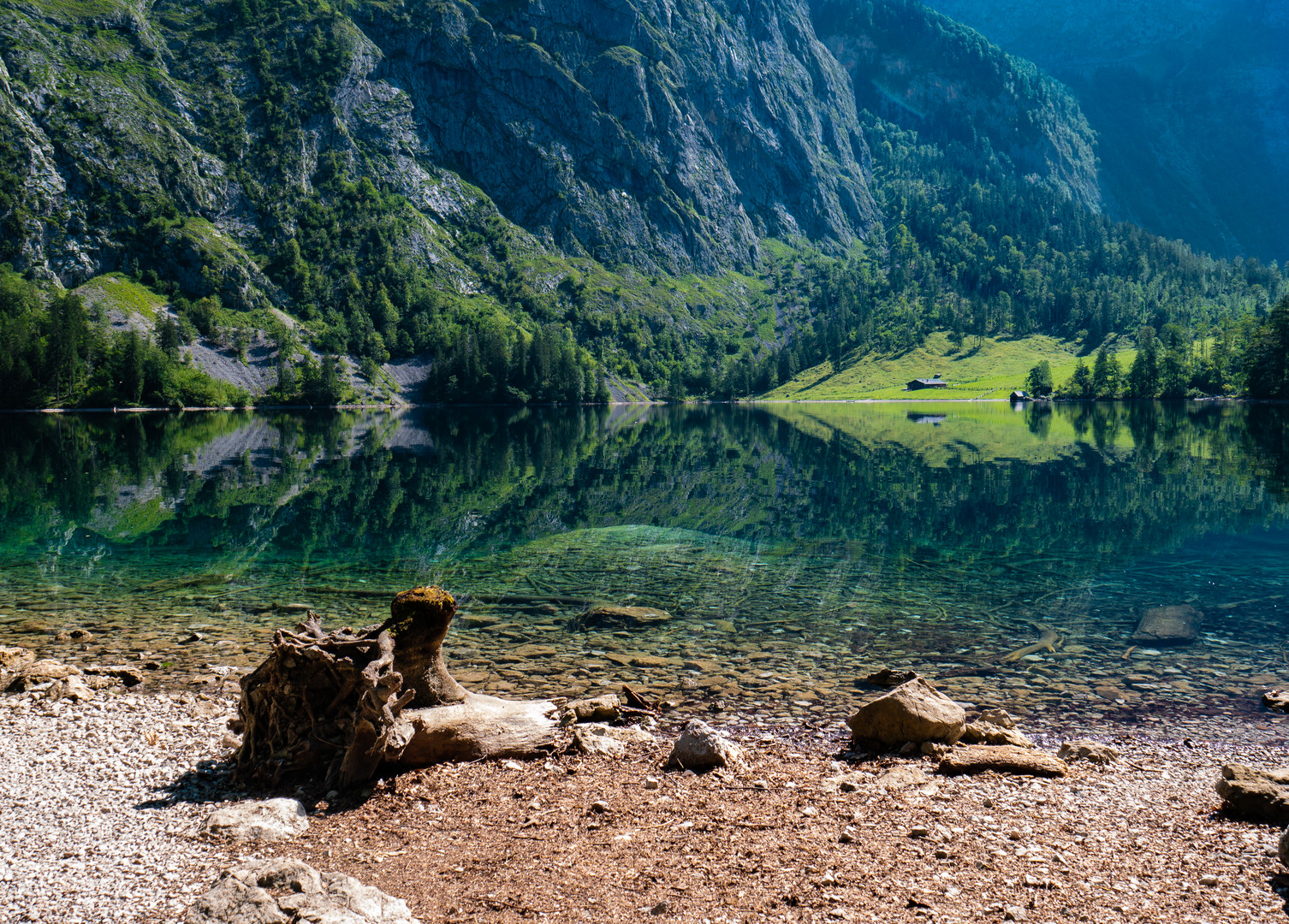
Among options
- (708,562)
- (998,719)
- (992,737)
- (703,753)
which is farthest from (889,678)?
(708,562)

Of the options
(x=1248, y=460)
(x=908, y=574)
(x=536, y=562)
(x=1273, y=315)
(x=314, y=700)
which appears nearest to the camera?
(x=314, y=700)

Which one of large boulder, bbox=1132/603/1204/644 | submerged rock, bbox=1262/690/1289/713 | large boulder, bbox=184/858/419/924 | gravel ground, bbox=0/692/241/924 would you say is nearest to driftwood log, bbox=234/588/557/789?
gravel ground, bbox=0/692/241/924

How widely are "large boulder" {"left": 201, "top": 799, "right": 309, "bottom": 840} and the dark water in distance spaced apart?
7.23 meters

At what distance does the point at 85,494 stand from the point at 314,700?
46577 mm

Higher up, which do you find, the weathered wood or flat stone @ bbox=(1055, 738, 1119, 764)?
the weathered wood

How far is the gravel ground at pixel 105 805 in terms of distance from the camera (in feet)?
28.3

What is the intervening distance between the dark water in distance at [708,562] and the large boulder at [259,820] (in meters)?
7.23

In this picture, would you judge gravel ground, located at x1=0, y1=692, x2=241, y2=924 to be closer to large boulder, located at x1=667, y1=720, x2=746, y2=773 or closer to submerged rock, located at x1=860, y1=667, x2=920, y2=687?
large boulder, located at x1=667, y1=720, x2=746, y2=773

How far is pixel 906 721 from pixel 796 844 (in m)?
4.61

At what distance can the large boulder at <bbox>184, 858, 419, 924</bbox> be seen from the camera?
7.83 metres

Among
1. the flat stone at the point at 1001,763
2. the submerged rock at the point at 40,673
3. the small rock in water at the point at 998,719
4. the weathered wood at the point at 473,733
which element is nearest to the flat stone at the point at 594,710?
the weathered wood at the point at 473,733

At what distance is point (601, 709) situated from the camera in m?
15.5

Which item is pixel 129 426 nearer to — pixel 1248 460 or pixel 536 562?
pixel 536 562

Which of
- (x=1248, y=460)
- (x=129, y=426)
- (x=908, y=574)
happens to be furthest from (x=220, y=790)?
(x=129, y=426)
